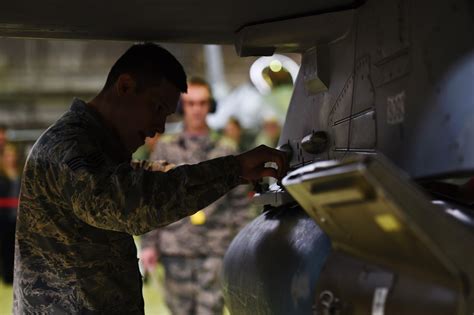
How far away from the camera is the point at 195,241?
5988 mm

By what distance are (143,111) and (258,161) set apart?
498 mm

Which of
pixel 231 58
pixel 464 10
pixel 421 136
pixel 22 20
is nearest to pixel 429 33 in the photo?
pixel 464 10

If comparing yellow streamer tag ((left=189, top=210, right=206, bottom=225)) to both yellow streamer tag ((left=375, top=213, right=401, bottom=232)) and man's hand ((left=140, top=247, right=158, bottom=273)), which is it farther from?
yellow streamer tag ((left=375, top=213, right=401, bottom=232))

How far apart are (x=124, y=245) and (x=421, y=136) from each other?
1118 millimetres

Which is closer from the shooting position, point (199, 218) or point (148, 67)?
point (148, 67)

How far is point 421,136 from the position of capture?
2279 mm

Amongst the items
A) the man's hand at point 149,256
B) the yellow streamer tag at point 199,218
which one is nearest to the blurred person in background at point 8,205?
the man's hand at point 149,256

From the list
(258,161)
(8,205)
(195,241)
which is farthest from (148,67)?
(8,205)

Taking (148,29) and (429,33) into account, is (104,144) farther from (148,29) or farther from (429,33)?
(429,33)

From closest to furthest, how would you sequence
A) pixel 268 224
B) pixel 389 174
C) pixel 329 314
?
pixel 389 174, pixel 329 314, pixel 268 224

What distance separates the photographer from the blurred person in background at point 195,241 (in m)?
5.96

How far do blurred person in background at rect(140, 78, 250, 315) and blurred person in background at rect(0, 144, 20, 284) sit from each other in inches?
145

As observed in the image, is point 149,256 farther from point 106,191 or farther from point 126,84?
point 106,191

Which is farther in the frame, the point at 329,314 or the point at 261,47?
the point at 261,47
